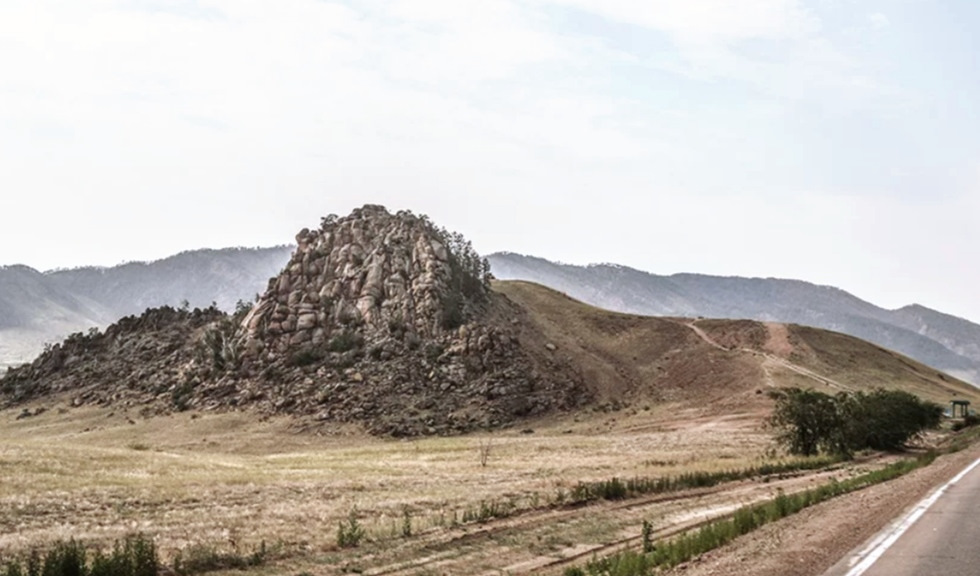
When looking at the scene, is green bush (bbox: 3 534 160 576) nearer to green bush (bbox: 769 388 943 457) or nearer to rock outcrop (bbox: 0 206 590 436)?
green bush (bbox: 769 388 943 457)

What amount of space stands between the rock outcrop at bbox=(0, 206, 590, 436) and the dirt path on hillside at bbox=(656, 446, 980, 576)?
6010 cm

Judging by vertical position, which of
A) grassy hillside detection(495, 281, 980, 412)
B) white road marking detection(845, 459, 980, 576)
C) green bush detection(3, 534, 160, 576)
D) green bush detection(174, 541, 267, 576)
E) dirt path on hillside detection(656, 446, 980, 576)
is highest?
grassy hillside detection(495, 281, 980, 412)

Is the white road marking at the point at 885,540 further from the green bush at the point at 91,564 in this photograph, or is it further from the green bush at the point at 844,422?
the green bush at the point at 844,422

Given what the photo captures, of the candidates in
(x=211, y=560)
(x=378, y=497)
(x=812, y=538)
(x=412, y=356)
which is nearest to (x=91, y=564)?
(x=211, y=560)

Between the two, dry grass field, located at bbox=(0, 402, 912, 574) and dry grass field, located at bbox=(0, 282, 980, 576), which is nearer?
dry grass field, located at bbox=(0, 402, 912, 574)

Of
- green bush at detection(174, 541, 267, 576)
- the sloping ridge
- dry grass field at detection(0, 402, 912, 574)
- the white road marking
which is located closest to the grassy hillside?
the sloping ridge

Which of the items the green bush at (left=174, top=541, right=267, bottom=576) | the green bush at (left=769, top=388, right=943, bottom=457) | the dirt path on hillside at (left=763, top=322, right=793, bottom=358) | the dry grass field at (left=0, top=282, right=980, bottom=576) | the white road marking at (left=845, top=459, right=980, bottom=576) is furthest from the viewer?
the dirt path on hillside at (left=763, top=322, right=793, bottom=358)

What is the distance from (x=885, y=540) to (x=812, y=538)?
2080 mm

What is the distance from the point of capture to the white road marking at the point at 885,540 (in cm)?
1814

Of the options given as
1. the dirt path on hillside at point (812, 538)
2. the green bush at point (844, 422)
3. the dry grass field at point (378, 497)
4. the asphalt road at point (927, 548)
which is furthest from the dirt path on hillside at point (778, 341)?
the asphalt road at point (927, 548)

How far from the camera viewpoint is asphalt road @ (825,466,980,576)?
17.8 m

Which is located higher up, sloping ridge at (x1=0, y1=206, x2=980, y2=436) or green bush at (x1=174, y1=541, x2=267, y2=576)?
Result: sloping ridge at (x1=0, y1=206, x2=980, y2=436)

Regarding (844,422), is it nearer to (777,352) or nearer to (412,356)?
(412,356)

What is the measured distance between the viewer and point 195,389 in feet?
332
